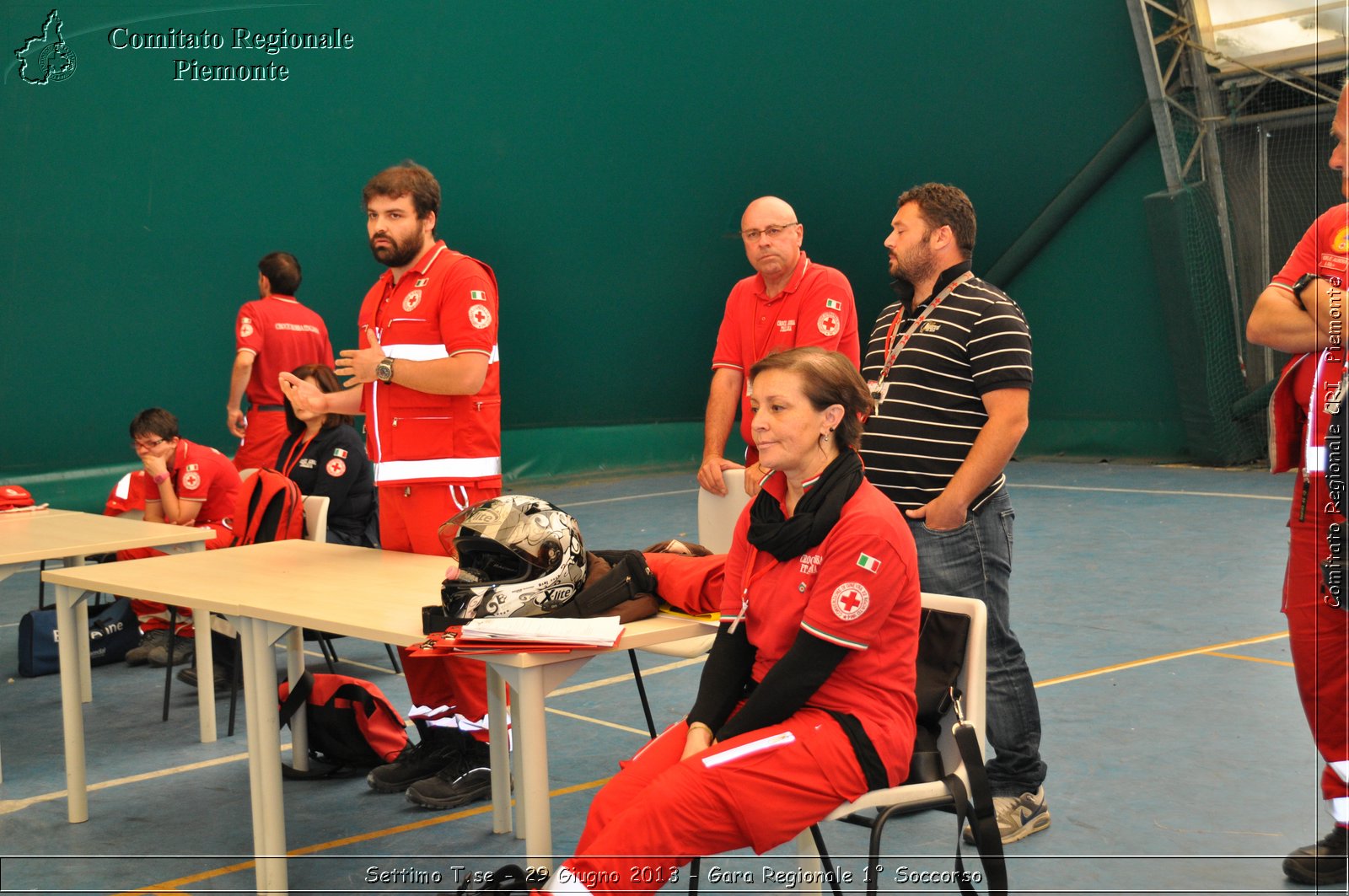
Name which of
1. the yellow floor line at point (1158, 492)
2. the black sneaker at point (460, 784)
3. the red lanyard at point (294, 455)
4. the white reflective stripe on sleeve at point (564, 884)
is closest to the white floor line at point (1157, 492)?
the yellow floor line at point (1158, 492)

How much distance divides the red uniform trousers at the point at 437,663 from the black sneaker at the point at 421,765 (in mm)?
77

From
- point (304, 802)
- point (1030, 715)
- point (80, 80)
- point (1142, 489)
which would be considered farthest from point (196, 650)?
point (1142, 489)

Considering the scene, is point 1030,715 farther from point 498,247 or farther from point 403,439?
point 498,247

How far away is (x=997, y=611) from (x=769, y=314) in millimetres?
1508

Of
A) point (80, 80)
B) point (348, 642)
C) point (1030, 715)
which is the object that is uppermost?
point (80, 80)

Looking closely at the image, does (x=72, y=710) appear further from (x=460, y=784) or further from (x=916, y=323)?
(x=916, y=323)

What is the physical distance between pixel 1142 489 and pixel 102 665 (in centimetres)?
799

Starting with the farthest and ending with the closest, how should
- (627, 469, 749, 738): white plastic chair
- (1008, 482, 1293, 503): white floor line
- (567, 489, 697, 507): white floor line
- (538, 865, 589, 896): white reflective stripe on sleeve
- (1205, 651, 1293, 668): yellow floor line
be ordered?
(567, 489, 697, 507): white floor line, (1008, 482, 1293, 503): white floor line, (1205, 651, 1293, 668): yellow floor line, (627, 469, 749, 738): white plastic chair, (538, 865, 589, 896): white reflective stripe on sleeve

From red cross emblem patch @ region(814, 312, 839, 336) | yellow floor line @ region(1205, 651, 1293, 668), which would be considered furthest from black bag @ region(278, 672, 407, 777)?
yellow floor line @ region(1205, 651, 1293, 668)

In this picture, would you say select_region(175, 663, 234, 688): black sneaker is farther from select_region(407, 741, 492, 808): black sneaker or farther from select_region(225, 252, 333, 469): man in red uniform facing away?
select_region(225, 252, 333, 469): man in red uniform facing away

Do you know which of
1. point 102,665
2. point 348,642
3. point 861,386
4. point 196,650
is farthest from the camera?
point 348,642

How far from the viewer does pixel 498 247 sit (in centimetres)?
1069

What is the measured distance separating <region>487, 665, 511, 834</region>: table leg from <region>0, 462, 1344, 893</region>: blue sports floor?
61 mm

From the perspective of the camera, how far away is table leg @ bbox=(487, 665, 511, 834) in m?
3.45
